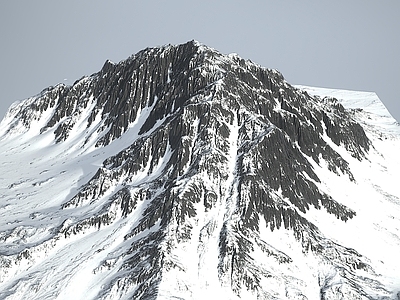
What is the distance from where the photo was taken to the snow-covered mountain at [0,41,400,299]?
104 meters

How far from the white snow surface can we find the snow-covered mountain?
340 millimetres

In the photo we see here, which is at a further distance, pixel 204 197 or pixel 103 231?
pixel 103 231

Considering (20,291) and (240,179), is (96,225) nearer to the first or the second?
(20,291)

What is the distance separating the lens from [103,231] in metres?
117

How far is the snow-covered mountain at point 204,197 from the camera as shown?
104 meters

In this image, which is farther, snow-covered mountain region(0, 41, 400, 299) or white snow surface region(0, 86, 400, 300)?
white snow surface region(0, 86, 400, 300)

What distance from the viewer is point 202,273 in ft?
335

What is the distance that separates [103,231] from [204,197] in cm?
2032

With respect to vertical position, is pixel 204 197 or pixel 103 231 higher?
pixel 204 197

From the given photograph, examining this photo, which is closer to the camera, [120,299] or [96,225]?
[120,299]

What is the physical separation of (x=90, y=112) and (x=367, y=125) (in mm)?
79239

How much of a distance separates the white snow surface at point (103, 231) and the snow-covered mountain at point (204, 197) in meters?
0.34

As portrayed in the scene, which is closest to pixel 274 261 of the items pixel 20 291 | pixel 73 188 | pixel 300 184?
pixel 300 184

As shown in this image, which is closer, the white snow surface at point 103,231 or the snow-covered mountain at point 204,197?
the snow-covered mountain at point 204,197
